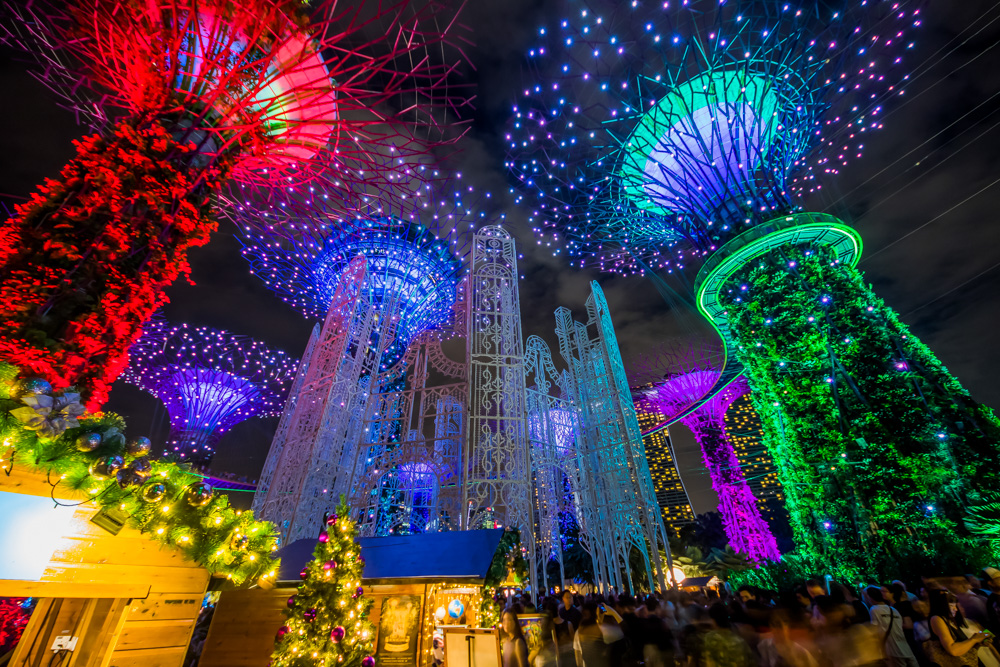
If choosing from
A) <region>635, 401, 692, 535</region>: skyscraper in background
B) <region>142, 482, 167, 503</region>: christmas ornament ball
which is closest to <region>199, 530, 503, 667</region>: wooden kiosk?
<region>142, 482, 167, 503</region>: christmas ornament ball

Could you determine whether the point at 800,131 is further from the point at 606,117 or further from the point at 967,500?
the point at 967,500

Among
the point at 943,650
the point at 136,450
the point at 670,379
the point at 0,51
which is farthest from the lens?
the point at 670,379

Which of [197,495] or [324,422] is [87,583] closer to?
[197,495]

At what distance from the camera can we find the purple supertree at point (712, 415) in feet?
59.6

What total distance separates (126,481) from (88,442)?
1.21 feet

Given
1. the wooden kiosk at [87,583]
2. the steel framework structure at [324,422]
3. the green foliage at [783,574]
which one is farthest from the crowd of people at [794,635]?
the steel framework structure at [324,422]

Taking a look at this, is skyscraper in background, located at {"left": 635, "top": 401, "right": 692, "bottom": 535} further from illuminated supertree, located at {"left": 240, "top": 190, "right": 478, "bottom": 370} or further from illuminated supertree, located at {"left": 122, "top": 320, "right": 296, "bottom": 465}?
illuminated supertree, located at {"left": 122, "top": 320, "right": 296, "bottom": 465}

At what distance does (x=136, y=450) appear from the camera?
2.72 meters

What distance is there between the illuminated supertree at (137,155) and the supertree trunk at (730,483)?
20.3 metres

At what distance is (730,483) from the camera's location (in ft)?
60.1

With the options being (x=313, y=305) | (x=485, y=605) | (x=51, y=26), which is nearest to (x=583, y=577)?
(x=485, y=605)

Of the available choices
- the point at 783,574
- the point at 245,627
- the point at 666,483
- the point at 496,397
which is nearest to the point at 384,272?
the point at 496,397

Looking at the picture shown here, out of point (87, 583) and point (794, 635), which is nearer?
point (87, 583)

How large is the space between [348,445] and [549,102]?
1081cm
